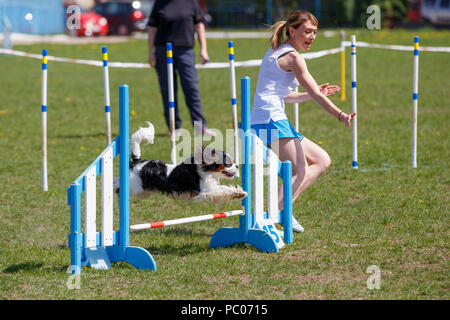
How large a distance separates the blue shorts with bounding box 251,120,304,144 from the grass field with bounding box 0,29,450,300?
0.86m

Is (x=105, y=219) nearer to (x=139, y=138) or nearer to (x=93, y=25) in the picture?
(x=139, y=138)

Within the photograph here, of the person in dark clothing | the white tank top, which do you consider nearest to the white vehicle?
the person in dark clothing

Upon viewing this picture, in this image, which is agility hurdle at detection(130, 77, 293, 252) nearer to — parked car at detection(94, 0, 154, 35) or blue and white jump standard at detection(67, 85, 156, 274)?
blue and white jump standard at detection(67, 85, 156, 274)

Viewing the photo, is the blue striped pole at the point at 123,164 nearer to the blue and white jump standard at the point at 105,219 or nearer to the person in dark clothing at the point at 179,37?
the blue and white jump standard at the point at 105,219

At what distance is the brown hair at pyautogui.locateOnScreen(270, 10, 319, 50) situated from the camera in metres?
5.53

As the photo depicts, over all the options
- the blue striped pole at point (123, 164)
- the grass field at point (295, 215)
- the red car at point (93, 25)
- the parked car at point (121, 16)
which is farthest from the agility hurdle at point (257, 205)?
the parked car at point (121, 16)

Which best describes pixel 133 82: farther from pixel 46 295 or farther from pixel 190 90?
pixel 46 295

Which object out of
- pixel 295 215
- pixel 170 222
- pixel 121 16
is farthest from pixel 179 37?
pixel 121 16

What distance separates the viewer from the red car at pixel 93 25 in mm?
31844

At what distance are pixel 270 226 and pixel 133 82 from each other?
41.6 ft

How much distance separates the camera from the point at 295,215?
257 inches

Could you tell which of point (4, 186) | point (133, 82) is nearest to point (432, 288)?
point (4, 186)

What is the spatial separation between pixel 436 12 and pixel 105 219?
33.5 m
